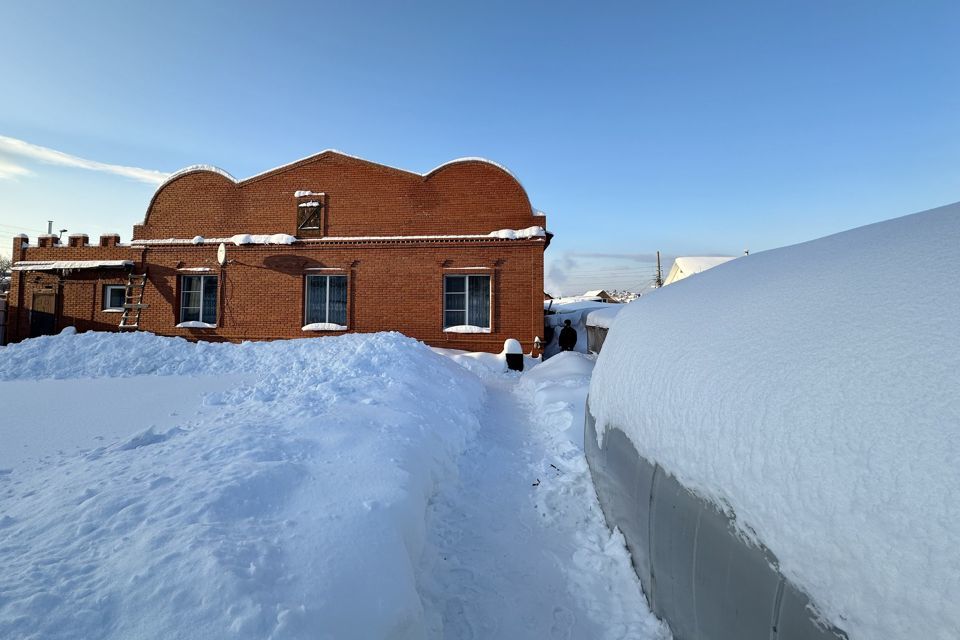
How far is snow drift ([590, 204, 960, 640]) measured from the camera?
3.38 feet

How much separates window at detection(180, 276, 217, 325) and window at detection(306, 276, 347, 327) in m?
3.61

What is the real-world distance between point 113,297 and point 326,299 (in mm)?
8745

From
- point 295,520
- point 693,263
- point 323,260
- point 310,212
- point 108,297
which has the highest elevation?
point 693,263

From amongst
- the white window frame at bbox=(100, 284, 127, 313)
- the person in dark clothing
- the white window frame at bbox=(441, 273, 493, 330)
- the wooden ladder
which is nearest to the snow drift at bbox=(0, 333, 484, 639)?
the white window frame at bbox=(441, 273, 493, 330)

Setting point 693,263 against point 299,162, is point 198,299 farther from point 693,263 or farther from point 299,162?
point 693,263

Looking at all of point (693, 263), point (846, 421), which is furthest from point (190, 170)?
point (693, 263)

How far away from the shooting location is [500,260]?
13.0 meters

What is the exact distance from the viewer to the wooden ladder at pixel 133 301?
14180mm

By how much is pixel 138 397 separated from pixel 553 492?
5.48 meters

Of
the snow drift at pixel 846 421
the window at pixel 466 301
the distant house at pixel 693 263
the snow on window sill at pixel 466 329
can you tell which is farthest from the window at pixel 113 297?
the distant house at pixel 693 263

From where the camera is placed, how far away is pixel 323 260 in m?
13.7

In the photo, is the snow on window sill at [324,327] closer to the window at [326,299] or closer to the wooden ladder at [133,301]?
the window at [326,299]

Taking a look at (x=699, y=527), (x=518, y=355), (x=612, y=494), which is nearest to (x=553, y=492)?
(x=612, y=494)

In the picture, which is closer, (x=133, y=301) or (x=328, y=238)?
(x=328, y=238)
